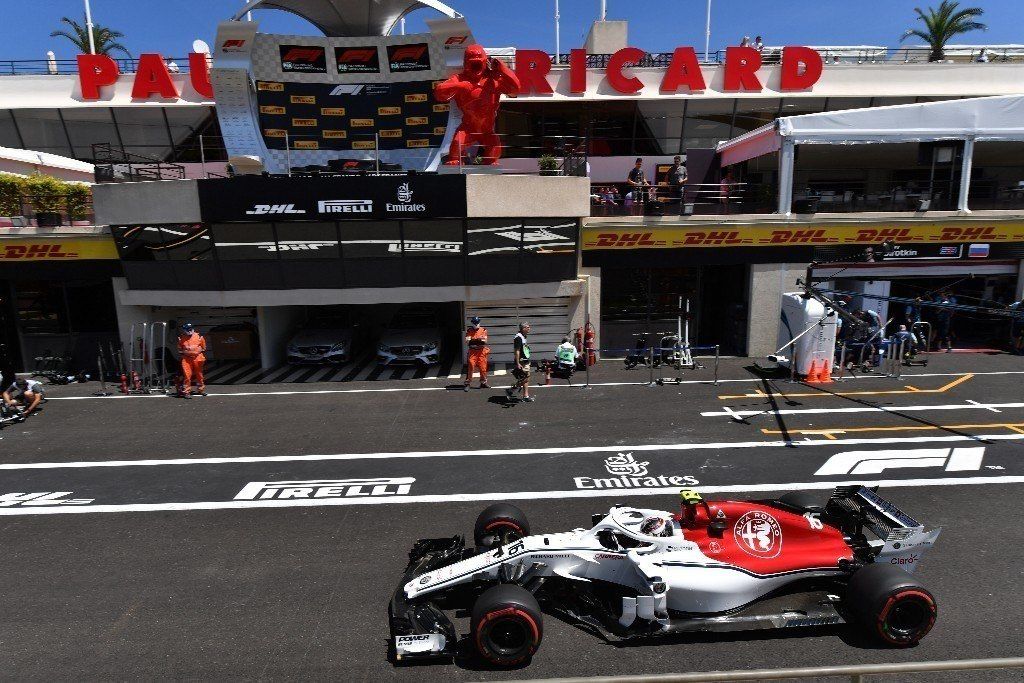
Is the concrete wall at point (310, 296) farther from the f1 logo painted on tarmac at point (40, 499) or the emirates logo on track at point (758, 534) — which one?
the emirates logo on track at point (758, 534)

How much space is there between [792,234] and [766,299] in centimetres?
231

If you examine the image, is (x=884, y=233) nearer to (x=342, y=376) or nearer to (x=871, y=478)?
(x=871, y=478)

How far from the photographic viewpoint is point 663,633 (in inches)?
239

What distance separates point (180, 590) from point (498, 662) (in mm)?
4255

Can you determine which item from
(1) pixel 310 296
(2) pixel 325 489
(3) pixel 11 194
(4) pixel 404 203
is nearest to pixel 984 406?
(2) pixel 325 489

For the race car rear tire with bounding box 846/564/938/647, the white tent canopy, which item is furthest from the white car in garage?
the race car rear tire with bounding box 846/564/938/647

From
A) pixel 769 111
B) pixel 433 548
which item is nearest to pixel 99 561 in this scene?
pixel 433 548

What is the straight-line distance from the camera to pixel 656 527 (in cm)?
641

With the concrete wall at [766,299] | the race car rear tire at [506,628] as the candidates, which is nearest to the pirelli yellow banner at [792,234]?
the concrete wall at [766,299]

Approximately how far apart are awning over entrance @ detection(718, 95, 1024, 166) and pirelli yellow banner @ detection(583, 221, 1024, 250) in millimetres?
2827

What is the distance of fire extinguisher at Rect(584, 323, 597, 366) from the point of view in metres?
17.8

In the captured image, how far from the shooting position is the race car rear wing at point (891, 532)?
6465 millimetres

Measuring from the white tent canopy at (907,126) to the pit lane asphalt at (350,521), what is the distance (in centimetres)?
825

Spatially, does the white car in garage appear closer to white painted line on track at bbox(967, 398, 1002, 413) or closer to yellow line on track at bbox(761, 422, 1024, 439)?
yellow line on track at bbox(761, 422, 1024, 439)
